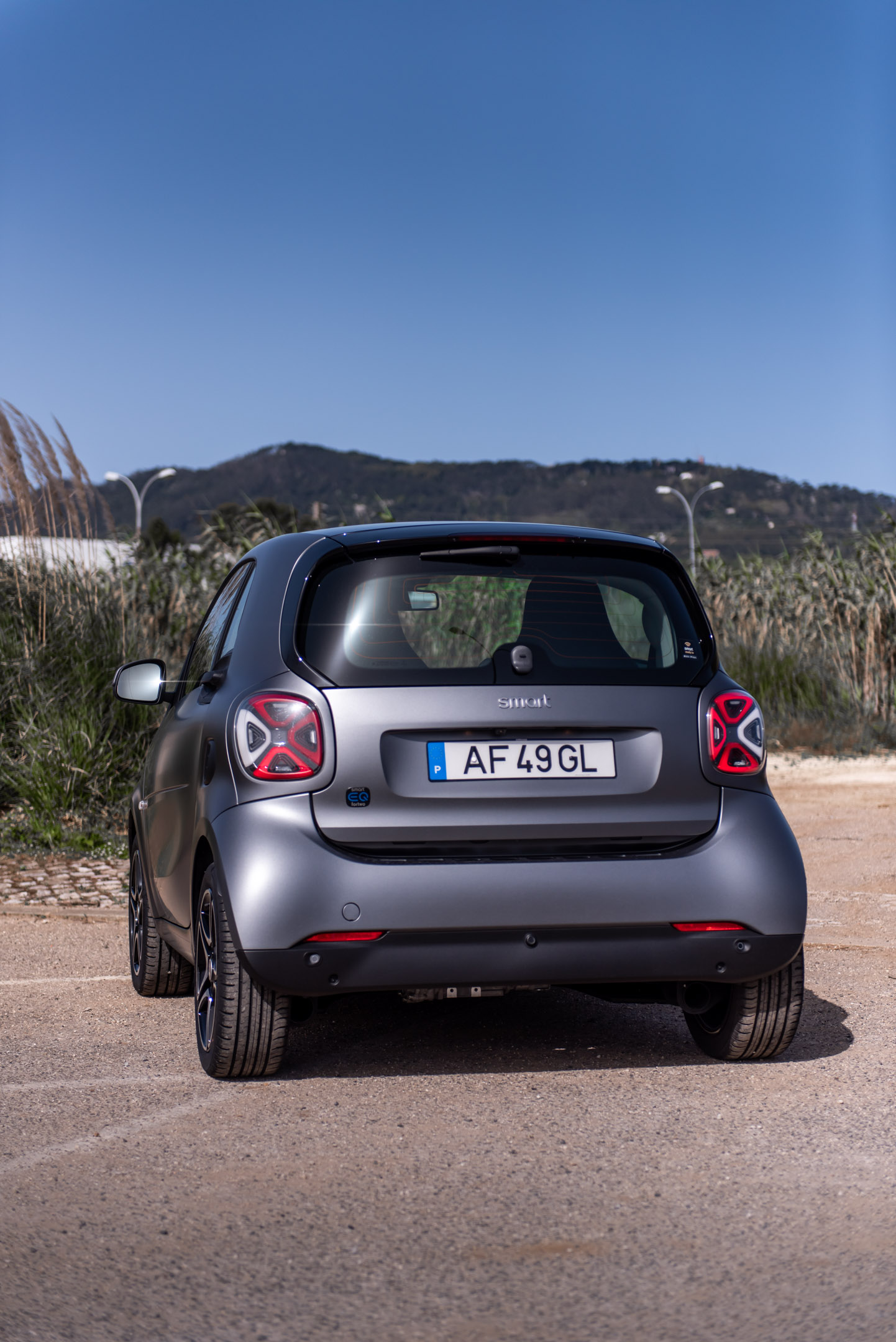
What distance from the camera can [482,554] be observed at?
4.75 meters

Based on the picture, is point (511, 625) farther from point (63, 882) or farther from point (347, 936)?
point (63, 882)

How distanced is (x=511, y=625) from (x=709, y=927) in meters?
1.11

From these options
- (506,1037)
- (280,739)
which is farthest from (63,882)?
(280,739)

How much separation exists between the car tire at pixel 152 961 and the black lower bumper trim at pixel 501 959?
70.0 inches

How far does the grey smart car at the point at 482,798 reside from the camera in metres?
4.35

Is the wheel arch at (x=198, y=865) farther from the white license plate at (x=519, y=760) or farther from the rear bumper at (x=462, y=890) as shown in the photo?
the white license plate at (x=519, y=760)

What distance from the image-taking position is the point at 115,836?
33.1 ft

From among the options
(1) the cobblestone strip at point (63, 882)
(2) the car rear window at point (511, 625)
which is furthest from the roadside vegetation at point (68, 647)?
(2) the car rear window at point (511, 625)

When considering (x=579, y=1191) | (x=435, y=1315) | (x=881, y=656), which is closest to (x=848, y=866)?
(x=579, y=1191)

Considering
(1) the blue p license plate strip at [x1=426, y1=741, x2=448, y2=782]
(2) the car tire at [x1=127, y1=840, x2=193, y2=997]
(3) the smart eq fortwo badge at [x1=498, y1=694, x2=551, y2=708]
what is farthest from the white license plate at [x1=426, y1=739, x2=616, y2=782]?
(2) the car tire at [x1=127, y1=840, x2=193, y2=997]

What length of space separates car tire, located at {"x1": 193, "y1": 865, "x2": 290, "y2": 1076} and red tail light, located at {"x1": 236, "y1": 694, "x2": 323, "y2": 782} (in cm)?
41

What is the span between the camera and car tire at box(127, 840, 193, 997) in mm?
6117

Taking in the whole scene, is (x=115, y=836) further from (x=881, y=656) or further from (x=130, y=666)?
(x=881, y=656)

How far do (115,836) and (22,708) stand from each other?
1041mm
